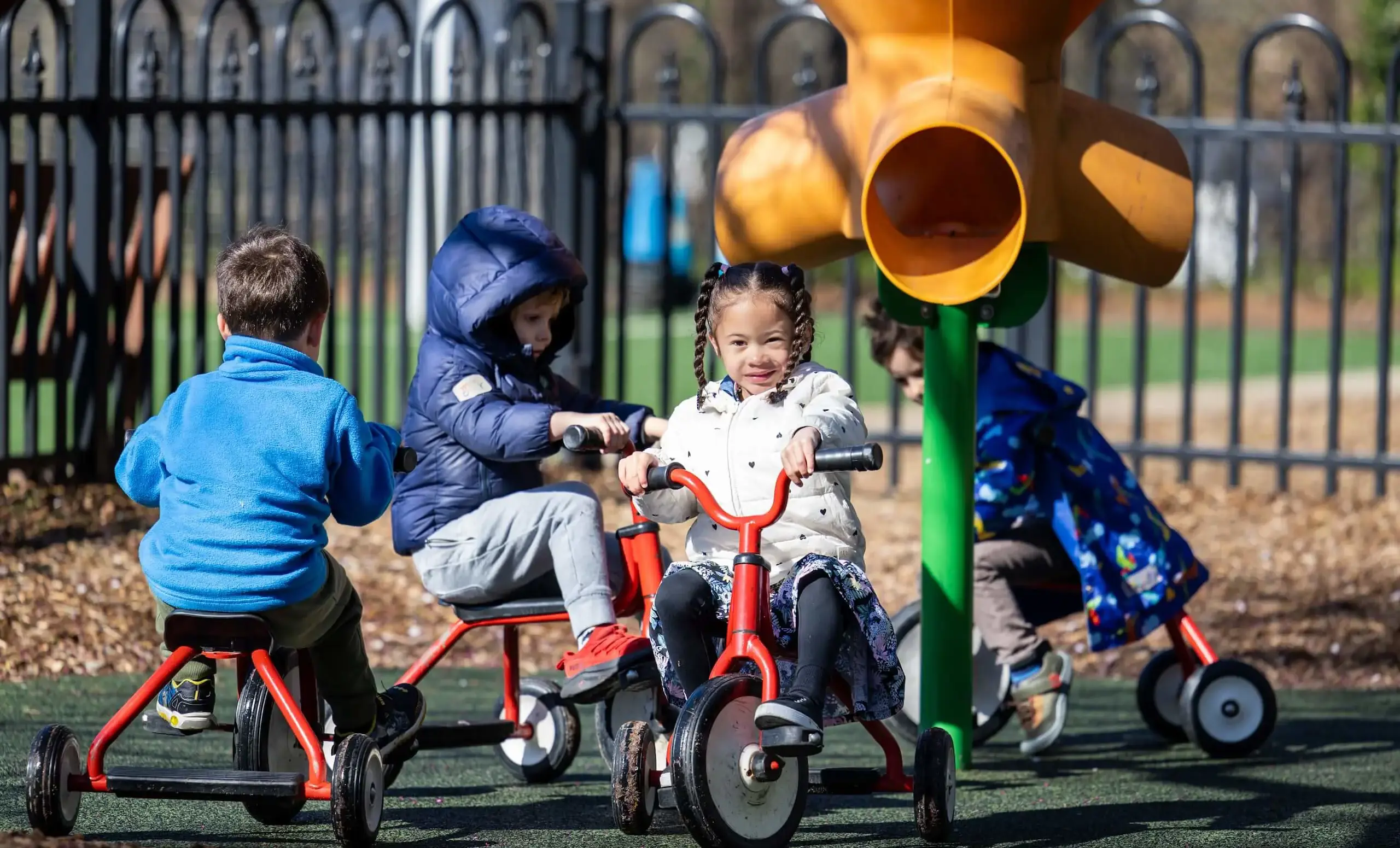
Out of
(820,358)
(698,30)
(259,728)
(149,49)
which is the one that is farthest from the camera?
(820,358)

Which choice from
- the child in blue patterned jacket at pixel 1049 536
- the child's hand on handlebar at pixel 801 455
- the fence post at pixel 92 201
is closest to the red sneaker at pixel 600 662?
the child's hand on handlebar at pixel 801 455

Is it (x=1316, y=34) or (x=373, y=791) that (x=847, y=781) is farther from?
(x=1316, y=34)

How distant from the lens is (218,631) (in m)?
3.64

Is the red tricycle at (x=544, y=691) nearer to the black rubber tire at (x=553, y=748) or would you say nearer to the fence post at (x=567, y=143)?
the black rubber tire at (x=553, y=748)

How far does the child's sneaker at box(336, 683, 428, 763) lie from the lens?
13.3 ft

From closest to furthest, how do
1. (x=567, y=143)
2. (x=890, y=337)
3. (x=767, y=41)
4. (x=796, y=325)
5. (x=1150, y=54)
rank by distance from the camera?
(x=796, y=325) < (x=890, y=337) < (x=1150, y=54) < (x=767, y=41) < (x=567, y=143)

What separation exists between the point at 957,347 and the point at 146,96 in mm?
4320

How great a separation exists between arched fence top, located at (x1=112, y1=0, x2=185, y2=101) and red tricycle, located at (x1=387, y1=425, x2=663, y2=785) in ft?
11.7

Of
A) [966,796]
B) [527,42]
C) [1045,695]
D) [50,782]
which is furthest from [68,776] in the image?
[527,42]

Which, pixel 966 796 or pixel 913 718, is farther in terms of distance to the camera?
pixel 913 718

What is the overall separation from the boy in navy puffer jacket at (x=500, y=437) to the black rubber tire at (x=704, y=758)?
23.7 inches

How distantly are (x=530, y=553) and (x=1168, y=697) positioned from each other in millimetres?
2009

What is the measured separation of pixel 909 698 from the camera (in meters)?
5.18

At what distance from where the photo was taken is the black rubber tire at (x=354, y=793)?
360cm
